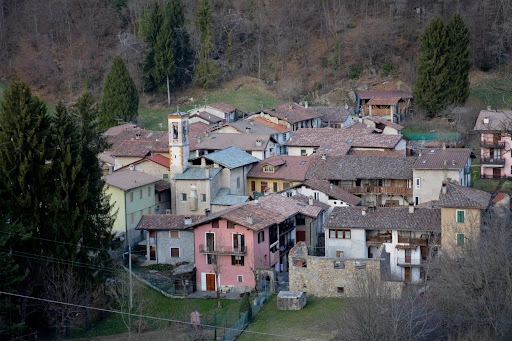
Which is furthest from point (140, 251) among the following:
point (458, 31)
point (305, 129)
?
point (458, 31)

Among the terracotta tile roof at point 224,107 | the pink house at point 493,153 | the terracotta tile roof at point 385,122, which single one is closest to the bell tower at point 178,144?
the terracotta tile roof at point 224,107

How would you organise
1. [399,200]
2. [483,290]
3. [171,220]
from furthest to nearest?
[399,200]
[171,220]
[483,290]

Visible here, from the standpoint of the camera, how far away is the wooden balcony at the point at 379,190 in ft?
160

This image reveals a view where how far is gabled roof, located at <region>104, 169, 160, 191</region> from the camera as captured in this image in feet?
153

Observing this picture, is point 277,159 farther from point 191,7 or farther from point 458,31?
point 191,7

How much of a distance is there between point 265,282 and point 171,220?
694 centimetres

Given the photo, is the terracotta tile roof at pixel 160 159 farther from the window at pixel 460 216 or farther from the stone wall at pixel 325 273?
the window at pixel 460 216

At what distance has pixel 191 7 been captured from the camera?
3467 inches

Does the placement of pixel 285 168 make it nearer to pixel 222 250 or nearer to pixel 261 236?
pixel 261 236

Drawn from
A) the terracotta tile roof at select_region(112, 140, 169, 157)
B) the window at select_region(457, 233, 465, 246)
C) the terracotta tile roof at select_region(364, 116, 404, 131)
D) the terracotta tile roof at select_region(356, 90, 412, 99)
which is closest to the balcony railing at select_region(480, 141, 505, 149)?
the terracotta tile roof at select_region(364, 116, 404, 131)

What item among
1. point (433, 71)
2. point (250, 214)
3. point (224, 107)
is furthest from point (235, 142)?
point (433, 71)

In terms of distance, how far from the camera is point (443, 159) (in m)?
48.2

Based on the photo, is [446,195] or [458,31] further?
[458,31]

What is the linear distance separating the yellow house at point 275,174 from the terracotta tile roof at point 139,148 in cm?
605
